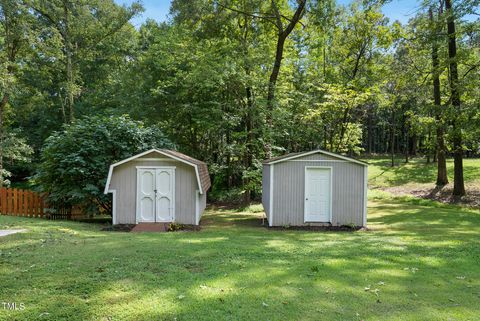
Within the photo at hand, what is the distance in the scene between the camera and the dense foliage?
588 inches

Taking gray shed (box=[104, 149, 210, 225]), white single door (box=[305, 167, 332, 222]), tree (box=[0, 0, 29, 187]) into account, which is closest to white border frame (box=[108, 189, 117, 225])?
gray shed (box=[104, 149, 210, 225])

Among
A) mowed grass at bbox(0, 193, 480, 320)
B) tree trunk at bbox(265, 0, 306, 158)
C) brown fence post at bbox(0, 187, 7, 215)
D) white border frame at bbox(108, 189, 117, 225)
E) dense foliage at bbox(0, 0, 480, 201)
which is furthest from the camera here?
tree trunk at bbox(265, 0, 306, 158)

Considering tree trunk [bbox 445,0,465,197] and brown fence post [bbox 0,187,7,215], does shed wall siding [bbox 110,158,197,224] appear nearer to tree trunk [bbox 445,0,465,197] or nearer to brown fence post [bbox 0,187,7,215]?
brown fence post [bbox 0,187,7,215]

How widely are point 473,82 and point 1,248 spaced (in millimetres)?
16578

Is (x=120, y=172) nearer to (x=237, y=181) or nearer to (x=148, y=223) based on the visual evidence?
(x=148, y=223)

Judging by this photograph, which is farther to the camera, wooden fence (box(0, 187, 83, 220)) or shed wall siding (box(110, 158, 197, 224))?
wooden fence (box(0, 187, 83, 220))

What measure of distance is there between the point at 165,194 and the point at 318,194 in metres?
5.02

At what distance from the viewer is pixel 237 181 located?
20.2m

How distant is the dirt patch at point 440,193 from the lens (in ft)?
49.9

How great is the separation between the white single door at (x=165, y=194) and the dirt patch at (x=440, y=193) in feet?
42.2

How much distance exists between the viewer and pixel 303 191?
10898 millimetres

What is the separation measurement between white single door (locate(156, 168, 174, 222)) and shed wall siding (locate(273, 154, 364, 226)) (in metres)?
3.40

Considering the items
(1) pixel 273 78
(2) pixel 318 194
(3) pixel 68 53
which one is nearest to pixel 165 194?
(2) pixel 318 194

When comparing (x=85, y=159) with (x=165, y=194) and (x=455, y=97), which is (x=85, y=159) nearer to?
(x=165, y=194)
